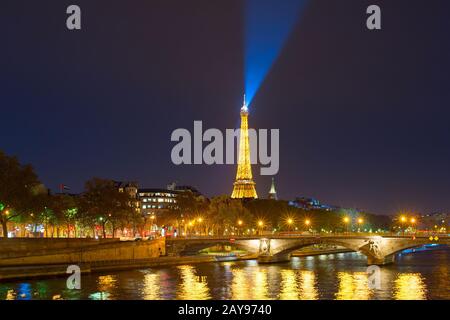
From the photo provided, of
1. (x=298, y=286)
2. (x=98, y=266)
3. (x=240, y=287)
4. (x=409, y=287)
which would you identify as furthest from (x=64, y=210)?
(x=409, y=287)

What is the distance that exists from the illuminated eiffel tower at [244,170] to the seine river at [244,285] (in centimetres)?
8396

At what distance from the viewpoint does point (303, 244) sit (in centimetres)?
9181

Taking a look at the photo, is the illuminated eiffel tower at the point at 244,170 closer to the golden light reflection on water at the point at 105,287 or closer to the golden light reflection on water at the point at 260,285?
the golden light reflection on water at the point at 260,285

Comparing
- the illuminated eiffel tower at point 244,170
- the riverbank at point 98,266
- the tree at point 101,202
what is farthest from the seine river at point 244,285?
the illuminated eiffel tower at point 244,170

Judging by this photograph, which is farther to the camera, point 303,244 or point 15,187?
point 303,244

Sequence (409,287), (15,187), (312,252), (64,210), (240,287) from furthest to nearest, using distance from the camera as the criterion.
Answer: (312,252) < (64,210) < (15,187) < (240,287) < (409,287)

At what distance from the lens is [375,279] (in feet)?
205

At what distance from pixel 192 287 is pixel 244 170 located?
356 ft

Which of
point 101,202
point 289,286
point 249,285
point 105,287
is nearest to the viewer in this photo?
point 105,287

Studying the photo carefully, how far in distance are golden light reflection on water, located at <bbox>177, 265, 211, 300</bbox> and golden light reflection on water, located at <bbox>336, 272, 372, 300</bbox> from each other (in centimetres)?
1075

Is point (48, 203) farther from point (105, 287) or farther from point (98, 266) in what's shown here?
point (105, 287)

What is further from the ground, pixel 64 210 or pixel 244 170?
pixel 244 170
